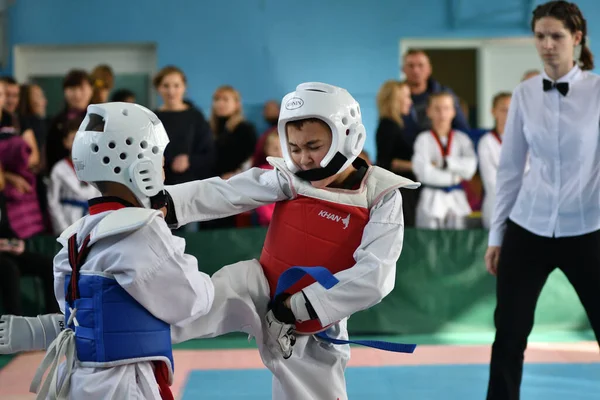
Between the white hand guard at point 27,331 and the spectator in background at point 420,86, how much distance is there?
502cm

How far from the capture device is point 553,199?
3.95 meters

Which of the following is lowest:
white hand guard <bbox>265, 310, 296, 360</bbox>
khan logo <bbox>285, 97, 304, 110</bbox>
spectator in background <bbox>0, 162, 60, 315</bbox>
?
spectator in background <bbox>0, 162, 60, 315</bbox>

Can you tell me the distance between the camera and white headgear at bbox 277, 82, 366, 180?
10.8ft

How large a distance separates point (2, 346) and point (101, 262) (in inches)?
20.0

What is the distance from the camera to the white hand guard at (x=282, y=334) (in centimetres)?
325

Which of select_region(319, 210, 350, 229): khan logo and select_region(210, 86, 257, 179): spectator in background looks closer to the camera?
select_region(319, 210, 350, 229): khan logo

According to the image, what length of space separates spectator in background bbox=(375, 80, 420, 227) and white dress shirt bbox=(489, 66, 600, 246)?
3.03 metres

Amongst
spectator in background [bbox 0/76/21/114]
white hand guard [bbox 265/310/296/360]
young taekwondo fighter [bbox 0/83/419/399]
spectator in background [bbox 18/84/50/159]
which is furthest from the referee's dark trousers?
spectator in background [bbox 0/76/21/114]

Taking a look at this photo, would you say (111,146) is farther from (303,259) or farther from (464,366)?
(464,366)

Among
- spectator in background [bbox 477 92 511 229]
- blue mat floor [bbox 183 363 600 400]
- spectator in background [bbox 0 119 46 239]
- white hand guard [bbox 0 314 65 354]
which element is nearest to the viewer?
white hand guard [bbox 0 314 65 354]

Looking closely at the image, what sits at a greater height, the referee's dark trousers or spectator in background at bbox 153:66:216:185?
spectator in background at bbox 153:66:216:185

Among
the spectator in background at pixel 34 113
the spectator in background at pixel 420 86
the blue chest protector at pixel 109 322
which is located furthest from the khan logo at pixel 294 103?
the spectator in background at pixel 34 113

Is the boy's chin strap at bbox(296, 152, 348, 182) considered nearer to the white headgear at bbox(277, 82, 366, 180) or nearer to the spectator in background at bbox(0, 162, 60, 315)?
the white headgear at bbox(277, 82, 366, 180)

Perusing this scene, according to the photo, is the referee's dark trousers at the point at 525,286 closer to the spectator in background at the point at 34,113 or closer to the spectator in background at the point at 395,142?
the spectator in background at the point at 395,142
